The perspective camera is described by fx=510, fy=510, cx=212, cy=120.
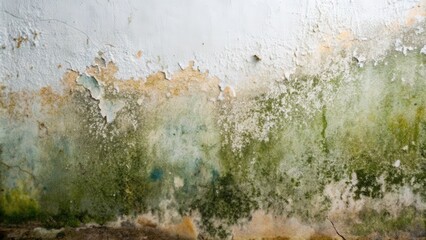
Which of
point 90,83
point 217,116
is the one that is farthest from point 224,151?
point 90,83

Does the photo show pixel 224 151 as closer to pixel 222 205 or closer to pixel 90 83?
pixel 222 205

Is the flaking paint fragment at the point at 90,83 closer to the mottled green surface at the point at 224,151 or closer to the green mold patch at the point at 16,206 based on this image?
the mottled green surface at the point at 224,151

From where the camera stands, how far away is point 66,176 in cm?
268

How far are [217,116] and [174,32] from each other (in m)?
0.48

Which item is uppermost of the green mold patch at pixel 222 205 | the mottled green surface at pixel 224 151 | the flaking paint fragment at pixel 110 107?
the flaking paint fragment at pixel 110 107

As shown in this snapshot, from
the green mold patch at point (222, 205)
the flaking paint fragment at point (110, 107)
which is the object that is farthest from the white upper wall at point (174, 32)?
the green mold patch at point (222, 205)

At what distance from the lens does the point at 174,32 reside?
2.60 m

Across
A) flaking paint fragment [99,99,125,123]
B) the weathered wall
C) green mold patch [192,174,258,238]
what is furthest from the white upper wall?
green mold patch [192,174,258,238]

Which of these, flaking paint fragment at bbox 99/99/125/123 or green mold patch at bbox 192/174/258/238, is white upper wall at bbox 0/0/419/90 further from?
green mold patch at bbox 192/174/258/238

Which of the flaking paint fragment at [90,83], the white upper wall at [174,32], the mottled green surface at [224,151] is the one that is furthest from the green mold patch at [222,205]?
the flaking paint fragment at [90,83]

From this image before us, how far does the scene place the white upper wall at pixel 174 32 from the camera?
259 cm

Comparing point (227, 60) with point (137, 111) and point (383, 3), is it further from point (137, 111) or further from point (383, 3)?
point (383, 3)

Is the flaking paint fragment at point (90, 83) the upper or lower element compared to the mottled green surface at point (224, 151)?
upper

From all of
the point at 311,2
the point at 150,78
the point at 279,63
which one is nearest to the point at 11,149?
the point at 150,78
